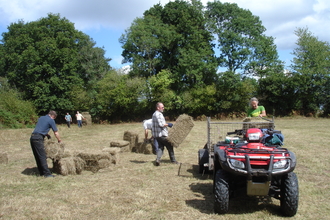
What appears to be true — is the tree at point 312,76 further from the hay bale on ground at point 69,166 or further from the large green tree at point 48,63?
the hay bale on ground at point 69,166

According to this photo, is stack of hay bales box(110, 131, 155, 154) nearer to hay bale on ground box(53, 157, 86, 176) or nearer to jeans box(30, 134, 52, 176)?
hay bale on ground box(53, 157, 86, 176)

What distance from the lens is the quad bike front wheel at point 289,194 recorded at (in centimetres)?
517

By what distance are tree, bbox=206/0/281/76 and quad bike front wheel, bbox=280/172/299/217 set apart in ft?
114

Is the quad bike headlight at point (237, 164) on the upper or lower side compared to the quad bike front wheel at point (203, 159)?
upper

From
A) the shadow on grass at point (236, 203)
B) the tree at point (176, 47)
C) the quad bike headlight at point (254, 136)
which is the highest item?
the tree at point (176, 47)

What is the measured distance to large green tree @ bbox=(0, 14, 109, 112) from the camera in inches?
1532

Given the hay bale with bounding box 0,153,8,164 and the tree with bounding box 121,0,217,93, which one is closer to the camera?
the hay bale with bounding box 0,153,8,164

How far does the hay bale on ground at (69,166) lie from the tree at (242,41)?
3277 cm

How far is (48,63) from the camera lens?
129 ft

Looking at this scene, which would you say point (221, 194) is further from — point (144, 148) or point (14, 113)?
point (14, 113)

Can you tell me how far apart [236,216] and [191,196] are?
4.50 ft

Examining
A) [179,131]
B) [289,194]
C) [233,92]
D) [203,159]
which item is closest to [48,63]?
[233,92]

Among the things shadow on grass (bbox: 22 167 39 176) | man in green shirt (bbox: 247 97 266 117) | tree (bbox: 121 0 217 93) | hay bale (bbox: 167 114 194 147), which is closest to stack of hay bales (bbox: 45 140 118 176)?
shadow on grass (bbox: 22 167 39 176)

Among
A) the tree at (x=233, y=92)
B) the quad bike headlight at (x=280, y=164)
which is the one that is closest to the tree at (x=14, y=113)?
the tree at (x=233, y=92)
